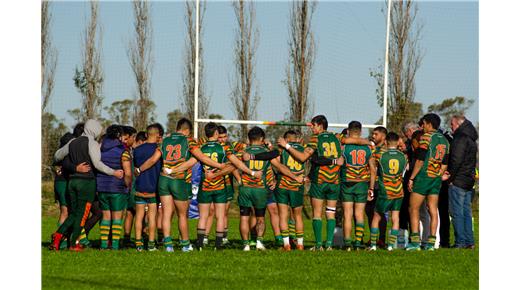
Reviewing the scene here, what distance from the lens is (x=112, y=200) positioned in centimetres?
1588

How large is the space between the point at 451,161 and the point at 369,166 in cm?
134

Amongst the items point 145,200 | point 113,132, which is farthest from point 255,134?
point 113,132

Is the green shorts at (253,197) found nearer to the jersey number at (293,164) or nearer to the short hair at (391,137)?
the jersey number at (293,164)

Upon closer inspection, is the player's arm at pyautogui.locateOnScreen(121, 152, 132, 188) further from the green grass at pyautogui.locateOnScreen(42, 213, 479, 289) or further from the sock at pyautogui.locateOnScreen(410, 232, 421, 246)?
the sock at pyautogui.locateOnScreen(410, 232, 421, 246)

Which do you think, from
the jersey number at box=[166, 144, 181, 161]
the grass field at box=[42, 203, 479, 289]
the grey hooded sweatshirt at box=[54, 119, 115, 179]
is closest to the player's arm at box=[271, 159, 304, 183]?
the grass field at box=[42, 203, 479, 289]

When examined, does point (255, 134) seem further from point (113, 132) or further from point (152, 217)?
point (113, 132)

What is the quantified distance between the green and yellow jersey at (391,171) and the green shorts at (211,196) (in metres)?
2.53

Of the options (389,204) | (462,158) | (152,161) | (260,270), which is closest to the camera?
(260,270)

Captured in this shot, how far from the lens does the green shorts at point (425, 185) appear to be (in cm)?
1623

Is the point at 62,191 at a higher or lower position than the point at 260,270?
higher

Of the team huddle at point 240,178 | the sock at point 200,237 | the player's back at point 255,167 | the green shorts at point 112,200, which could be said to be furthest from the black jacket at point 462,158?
the green shorts at point 112,200

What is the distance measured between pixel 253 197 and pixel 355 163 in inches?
68.1
